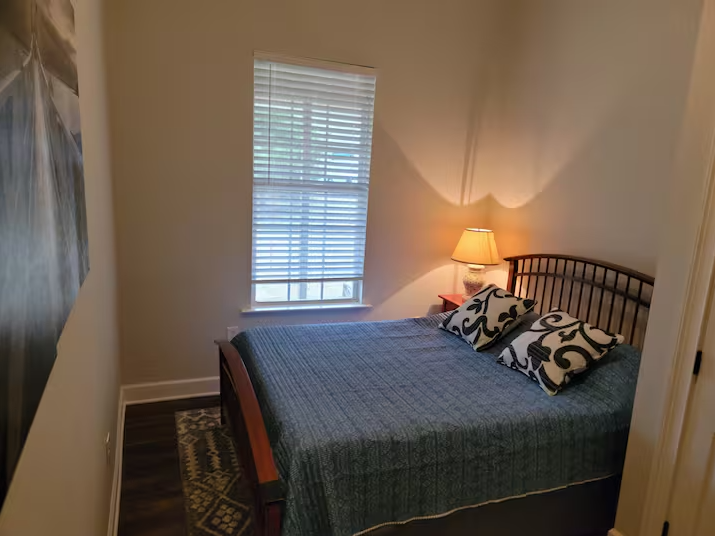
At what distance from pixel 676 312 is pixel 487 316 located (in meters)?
1.15

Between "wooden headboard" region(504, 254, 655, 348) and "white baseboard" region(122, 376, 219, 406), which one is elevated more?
"wooden headboard" region(504, 254, 655, 348)

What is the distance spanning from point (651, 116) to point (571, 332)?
1.28 meters

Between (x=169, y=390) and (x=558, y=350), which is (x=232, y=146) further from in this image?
(x=558, y=350)

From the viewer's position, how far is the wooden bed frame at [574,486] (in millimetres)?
1805

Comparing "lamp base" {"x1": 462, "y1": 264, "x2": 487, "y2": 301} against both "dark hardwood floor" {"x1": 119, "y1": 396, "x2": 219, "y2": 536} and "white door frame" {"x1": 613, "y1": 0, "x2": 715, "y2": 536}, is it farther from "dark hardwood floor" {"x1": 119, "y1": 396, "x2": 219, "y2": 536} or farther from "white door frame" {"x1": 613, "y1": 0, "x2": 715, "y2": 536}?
"dark hardwood floor" {"x1": 119, "y1": 396, "x2": 219, "y2": 536}

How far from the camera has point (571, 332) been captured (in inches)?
95.7

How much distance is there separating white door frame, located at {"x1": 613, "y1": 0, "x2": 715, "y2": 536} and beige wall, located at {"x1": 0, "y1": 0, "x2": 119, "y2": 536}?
2.00 metres

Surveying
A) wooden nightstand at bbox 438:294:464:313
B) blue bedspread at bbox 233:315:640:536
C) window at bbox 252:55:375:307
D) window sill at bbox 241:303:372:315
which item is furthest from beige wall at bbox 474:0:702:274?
window sill at bbox 241:303:372:315

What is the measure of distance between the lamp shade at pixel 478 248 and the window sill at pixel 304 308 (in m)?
0.86

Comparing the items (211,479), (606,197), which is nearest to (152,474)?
(211,479)

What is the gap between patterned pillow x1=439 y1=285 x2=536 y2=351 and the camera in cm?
284

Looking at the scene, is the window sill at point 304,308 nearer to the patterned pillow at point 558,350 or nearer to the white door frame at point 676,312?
the patterned pillow at point 558,350

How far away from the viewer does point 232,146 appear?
3.22 m

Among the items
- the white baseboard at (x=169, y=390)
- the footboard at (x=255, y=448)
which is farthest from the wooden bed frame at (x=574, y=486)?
the white baseboard at (x=169, y=390)
